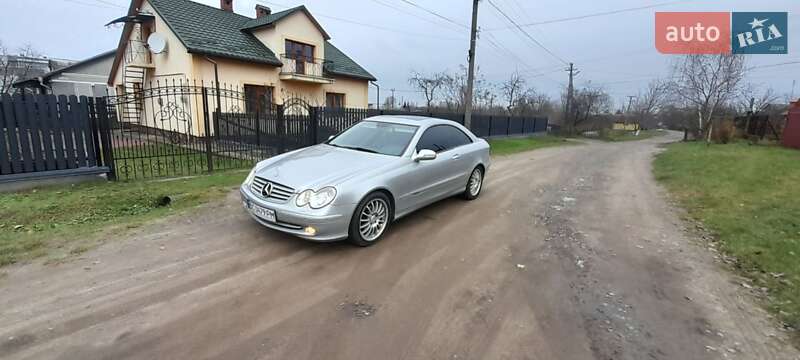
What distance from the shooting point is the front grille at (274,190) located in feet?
12.6

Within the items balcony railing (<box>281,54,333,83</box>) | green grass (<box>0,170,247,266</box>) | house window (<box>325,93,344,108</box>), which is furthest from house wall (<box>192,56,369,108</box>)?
green grass (<box>0,170,247,266</box>)

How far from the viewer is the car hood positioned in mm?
3902

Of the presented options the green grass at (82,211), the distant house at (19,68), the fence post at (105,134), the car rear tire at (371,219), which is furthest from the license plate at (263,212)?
the distant house at (19,68)

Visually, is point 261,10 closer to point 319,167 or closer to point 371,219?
point 319,167

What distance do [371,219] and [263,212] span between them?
1203 mm

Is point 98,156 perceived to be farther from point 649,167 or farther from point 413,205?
point 649,167

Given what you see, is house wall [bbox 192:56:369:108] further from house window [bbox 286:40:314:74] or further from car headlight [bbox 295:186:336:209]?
car headlight [bbox 295:186:336:209]

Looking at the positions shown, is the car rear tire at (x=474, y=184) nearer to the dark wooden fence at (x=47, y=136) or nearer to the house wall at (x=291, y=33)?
the dark wooden fence at (x=47, y=136)

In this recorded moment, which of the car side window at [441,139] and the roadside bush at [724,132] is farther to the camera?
the roadside bush at [724,132]

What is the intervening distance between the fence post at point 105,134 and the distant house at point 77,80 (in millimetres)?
20870

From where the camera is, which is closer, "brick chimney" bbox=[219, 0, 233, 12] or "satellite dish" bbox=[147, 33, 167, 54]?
"satellite dish" bbox=[147, 33, 167, 54]

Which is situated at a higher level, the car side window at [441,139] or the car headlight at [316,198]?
the car side window at [441,139]

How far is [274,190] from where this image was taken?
3.96 metres

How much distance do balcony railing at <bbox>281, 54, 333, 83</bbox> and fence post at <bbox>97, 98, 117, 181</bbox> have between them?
1184cm
